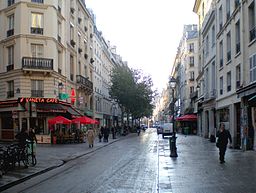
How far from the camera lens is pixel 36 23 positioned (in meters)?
38.5

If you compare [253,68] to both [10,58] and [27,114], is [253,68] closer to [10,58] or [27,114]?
[27,114]

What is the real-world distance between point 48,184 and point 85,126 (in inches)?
1611

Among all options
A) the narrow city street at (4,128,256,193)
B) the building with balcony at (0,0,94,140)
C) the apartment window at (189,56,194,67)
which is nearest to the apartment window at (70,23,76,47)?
the building with balcony at (0,0,94,140)

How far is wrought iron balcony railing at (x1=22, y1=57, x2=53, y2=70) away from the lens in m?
37.2

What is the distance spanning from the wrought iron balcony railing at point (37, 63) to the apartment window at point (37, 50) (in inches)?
28.4

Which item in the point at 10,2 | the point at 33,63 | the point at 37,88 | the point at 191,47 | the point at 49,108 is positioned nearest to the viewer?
the point at 49,108

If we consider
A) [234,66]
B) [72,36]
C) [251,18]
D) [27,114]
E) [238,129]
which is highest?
[72,36]

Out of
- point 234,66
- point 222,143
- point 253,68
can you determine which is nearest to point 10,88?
point 234,66

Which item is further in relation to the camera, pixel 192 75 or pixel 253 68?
pixel 192 75

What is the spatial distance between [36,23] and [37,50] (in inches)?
100

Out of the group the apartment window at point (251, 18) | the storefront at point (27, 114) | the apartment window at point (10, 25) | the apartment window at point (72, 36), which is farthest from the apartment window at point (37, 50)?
the apartment window at point (251, 18)

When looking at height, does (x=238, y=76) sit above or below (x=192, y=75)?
below

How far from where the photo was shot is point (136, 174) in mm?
14477

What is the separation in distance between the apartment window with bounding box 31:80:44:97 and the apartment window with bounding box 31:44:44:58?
7.99 ft
